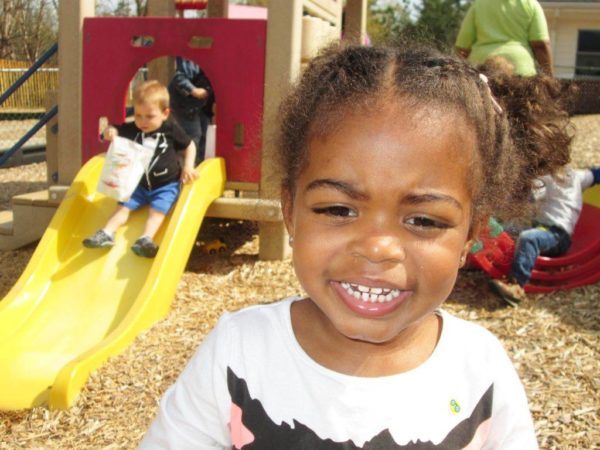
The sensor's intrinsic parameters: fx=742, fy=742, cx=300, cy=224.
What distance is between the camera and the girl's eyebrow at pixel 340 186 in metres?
1.28

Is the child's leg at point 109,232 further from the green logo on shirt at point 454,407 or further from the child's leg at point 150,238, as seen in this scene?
the green logo on shirt at point 454,407

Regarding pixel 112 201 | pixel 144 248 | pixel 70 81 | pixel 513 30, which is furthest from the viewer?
pixel 513 30

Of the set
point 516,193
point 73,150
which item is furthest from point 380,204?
point 73,150

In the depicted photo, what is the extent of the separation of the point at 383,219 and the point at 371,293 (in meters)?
0.13

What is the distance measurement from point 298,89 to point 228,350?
0.55 m

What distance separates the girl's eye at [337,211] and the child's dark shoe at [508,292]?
3226 millimetres

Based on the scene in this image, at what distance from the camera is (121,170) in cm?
439

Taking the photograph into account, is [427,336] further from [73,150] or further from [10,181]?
[10,181]

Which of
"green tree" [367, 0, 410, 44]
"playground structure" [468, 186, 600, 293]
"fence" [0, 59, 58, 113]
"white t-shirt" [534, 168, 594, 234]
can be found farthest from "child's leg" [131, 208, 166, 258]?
"green tree" [367, 0, 410, 44]

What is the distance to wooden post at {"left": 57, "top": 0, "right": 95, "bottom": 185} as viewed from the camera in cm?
491

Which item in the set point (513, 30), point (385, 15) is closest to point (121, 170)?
point (513, 30)

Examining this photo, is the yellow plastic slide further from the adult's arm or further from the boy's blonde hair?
the adult's arm

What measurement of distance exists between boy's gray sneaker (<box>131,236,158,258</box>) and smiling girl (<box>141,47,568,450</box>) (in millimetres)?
2868

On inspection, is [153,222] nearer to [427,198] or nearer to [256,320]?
[256,320]
